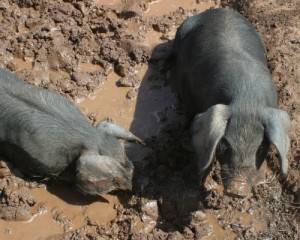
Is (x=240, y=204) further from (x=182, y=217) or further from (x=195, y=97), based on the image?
(x=195, y=97)

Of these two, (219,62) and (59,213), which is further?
(219,62)

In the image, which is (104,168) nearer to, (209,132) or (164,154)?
(164,154)

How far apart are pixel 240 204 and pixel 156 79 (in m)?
2.11

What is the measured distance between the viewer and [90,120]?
268 inches

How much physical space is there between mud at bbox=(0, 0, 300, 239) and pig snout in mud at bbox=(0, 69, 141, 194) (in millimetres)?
262

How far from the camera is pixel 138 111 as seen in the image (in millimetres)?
6945

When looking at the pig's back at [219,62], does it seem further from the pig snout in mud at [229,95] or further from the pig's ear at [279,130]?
the pig's ear at [279,130]

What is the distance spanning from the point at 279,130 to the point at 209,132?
0.65 meters

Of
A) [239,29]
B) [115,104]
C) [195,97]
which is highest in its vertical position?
[239,29]

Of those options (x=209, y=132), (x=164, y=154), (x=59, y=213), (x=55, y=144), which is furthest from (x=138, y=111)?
(x=209, y=132)

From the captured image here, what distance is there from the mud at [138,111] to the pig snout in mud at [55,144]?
262mm

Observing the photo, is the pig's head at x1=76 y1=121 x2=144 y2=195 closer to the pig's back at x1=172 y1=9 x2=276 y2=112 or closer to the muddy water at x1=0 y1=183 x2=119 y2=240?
the muddy water at x1=0 y1=183 x2=119 y2=240

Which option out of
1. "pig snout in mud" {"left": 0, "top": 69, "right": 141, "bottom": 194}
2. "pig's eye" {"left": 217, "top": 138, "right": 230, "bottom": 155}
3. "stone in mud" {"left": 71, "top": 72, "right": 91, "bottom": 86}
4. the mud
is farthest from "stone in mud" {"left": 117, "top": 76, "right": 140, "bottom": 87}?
"pig's eye" {"left": 217, "top": 138, "right": 230, "bottom": 155}

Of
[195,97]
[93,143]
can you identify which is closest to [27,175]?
[93,143]
